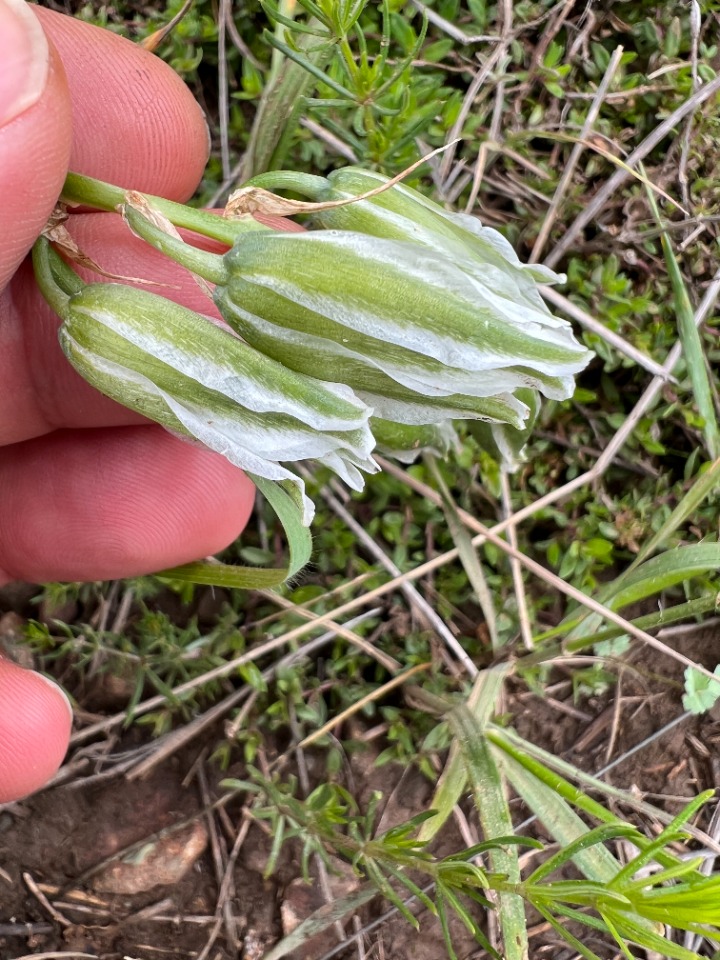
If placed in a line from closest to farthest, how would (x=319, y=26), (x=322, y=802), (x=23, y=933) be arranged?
(x=319, y=26)
(x=322, y=802)
(x=23, y=933)

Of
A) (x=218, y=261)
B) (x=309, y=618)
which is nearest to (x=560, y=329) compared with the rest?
(x=218, y=261)

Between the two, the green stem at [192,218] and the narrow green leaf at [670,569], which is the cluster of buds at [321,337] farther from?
the narrow green leaf at [670,569]

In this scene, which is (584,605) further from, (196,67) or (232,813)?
(196,67)

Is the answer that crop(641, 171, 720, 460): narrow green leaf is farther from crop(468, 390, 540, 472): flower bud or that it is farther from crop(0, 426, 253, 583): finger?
crop(0, 426, 253, 583): finger

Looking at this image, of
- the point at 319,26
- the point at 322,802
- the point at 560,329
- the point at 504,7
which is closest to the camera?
the point at 560,329

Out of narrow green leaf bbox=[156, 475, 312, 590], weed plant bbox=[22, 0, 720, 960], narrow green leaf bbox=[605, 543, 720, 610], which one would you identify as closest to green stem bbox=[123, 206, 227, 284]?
narrow green leaf bbox=[156, 475, 312, 590]

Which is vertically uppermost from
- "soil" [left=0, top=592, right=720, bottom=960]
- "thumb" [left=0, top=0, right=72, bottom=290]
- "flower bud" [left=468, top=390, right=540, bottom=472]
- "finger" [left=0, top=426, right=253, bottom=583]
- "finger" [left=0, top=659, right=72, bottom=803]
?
"thumb" [left=0, top=0, right=72, bottom=290]

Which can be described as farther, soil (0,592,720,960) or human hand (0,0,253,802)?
soil (0,592,720,960)

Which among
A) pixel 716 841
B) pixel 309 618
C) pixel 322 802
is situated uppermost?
pixel 309 618
